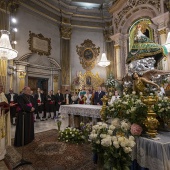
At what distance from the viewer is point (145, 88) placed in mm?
3373

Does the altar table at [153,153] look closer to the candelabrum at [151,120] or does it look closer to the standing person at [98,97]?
the candelabrum at [151,120]

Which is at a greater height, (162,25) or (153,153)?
(162,25)

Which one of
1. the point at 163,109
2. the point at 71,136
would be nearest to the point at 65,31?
the point at 71,136

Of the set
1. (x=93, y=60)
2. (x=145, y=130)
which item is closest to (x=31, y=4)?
(x=93, y=60)

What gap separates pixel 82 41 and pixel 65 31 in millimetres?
1944

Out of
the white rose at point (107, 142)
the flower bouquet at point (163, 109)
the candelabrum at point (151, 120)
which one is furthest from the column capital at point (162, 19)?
the white rose at point (107, 142)

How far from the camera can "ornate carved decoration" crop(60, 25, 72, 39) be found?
13.8 m

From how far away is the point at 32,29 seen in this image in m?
11.6

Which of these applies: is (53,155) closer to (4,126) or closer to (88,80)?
(4,126)

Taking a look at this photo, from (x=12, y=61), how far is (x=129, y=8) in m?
9.30

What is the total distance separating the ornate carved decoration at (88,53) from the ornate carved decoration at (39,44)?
3109 millimetres

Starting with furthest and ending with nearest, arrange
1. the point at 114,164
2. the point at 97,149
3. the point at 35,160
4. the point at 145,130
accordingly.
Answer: the point at 35,160
the point at 145,130
the point at 97,149
the point at 114,164

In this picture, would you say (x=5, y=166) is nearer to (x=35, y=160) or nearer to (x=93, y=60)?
(x=35, y=160)

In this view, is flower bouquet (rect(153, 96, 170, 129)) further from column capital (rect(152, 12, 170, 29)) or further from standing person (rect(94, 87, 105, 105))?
column capital (rect(152, 12, 170, 29))
